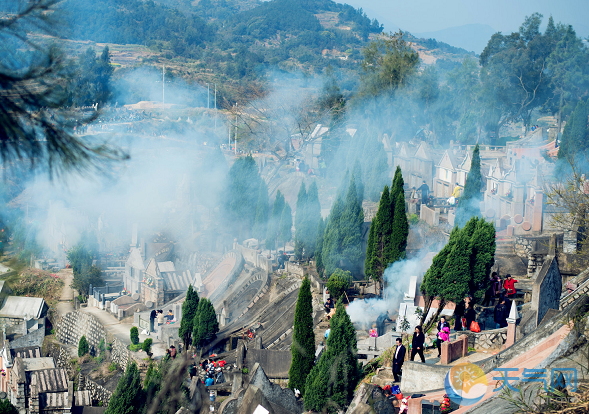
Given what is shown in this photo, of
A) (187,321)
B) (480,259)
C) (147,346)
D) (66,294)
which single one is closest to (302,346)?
(480,259)

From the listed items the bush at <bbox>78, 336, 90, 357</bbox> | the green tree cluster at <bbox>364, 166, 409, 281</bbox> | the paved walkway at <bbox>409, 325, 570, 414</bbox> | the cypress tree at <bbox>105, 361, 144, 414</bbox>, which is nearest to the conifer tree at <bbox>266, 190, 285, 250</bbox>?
the green tree cluster at <bbox>364, 166, 409, 281</bbox>

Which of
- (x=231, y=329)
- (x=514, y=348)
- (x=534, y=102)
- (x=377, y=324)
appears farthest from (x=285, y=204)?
(x=534, y=102)

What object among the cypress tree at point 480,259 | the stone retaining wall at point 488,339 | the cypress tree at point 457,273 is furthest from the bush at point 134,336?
the stone retaining wall at point 488,339

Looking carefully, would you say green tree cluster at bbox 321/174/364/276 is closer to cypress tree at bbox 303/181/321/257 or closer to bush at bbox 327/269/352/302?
bush at bbox 327/269/352/302

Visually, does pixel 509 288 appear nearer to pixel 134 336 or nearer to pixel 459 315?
pixel 459 315

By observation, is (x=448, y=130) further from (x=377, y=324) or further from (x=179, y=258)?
(x=377, y=324)

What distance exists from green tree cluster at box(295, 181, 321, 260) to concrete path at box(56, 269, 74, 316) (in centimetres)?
1164

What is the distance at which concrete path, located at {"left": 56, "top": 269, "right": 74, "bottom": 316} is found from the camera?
87.9 ft

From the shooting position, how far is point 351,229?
66.2 feet

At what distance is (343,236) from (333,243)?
19.6 inches

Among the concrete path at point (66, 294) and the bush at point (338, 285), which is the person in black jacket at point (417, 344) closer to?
the bush at point (338, 285)

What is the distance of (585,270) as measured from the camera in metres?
13.9

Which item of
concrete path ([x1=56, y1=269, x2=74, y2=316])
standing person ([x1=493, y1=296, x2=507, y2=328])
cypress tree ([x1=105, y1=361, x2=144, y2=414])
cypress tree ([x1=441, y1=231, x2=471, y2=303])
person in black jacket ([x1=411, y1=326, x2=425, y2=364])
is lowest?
concrete path ([x1=56, y1=269, x2=74, y2=316])

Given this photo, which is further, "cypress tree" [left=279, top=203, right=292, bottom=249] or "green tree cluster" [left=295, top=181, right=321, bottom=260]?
"cypress tree" [left=279, top=203, right=292, bottom=249]
